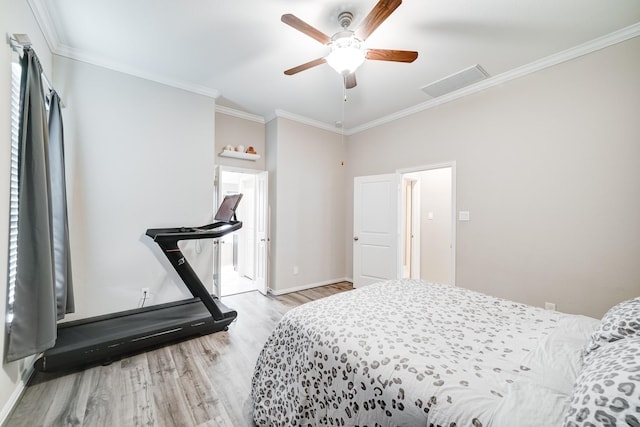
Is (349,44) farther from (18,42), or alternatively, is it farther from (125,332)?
(125,332)

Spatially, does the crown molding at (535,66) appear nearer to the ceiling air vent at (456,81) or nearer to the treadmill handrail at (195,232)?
the ceiling air vent at (456,81)

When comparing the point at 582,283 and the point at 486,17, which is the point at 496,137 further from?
the point at 582,283

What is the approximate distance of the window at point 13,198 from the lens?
1.71m

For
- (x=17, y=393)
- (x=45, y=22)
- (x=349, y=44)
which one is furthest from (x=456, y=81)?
(x=17, y=393)

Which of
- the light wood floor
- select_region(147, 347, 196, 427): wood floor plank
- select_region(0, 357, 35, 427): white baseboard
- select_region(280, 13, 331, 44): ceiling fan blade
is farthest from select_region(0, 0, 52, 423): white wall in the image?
select_region(280, 13, 331, 44): ceiling fan blade

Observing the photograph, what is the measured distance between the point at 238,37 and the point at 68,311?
9.92 feet

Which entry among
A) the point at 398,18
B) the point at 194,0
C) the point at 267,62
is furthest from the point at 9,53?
the point at 398,18

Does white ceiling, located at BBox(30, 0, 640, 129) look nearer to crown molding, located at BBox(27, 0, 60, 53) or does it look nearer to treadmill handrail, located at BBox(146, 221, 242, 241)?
crown molding, located at BBox(27, 0, 60, 53)

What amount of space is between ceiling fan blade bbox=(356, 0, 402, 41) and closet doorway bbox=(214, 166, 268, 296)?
2.69 metres

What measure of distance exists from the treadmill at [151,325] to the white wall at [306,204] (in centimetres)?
134

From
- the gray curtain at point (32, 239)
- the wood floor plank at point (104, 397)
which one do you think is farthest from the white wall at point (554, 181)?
the gray curtain at point (32, 239)

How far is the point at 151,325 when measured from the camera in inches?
99.3

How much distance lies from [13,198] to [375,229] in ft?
13.1

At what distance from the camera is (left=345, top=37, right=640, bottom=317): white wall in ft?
7.70
